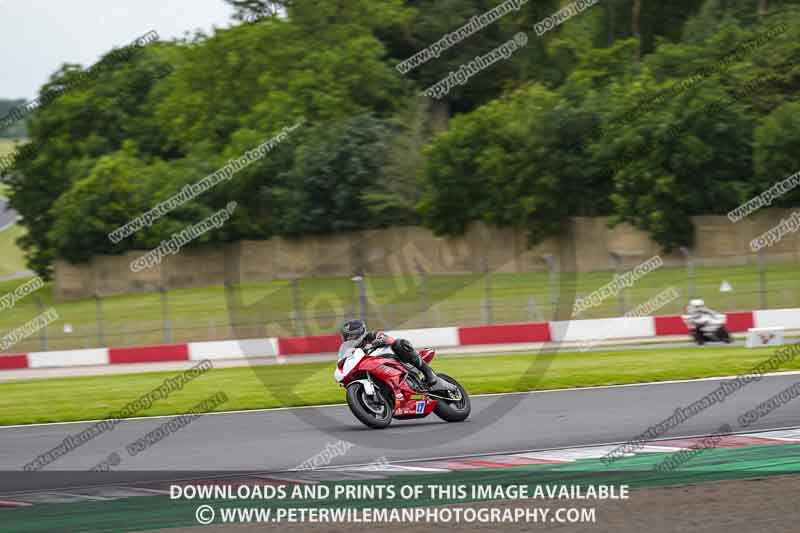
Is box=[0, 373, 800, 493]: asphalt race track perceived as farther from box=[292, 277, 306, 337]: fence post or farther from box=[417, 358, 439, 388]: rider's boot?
box=[292, 277, 306, 337]: fence post

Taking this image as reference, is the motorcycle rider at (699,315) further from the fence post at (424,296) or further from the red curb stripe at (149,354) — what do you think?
the red curb stripe at (149,354)

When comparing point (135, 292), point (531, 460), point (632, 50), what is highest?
point (632, 50)

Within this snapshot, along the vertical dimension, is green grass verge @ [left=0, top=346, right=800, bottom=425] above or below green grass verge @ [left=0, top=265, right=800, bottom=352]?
below

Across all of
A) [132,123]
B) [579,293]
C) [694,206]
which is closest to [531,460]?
[579,293]

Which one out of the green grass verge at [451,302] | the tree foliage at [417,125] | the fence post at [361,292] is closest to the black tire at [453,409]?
the green grass verge at [451,302]

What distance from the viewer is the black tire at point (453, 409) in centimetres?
1273

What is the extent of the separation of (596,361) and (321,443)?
924 cm

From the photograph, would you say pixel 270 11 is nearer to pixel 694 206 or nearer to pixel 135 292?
pixel 135 292

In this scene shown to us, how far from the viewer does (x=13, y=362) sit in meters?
29.5

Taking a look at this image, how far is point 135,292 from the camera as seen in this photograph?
51594 mm

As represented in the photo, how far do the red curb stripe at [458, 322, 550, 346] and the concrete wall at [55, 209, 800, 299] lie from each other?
12.6 meters

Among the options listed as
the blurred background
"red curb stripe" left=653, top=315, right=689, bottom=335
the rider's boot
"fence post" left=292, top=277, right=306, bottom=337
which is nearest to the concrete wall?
the blurred background

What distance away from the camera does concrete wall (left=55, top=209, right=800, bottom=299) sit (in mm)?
37969

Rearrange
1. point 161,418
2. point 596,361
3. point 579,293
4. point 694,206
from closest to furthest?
point 161,418 < point 596,361 < point 579,293 < point 694,206
